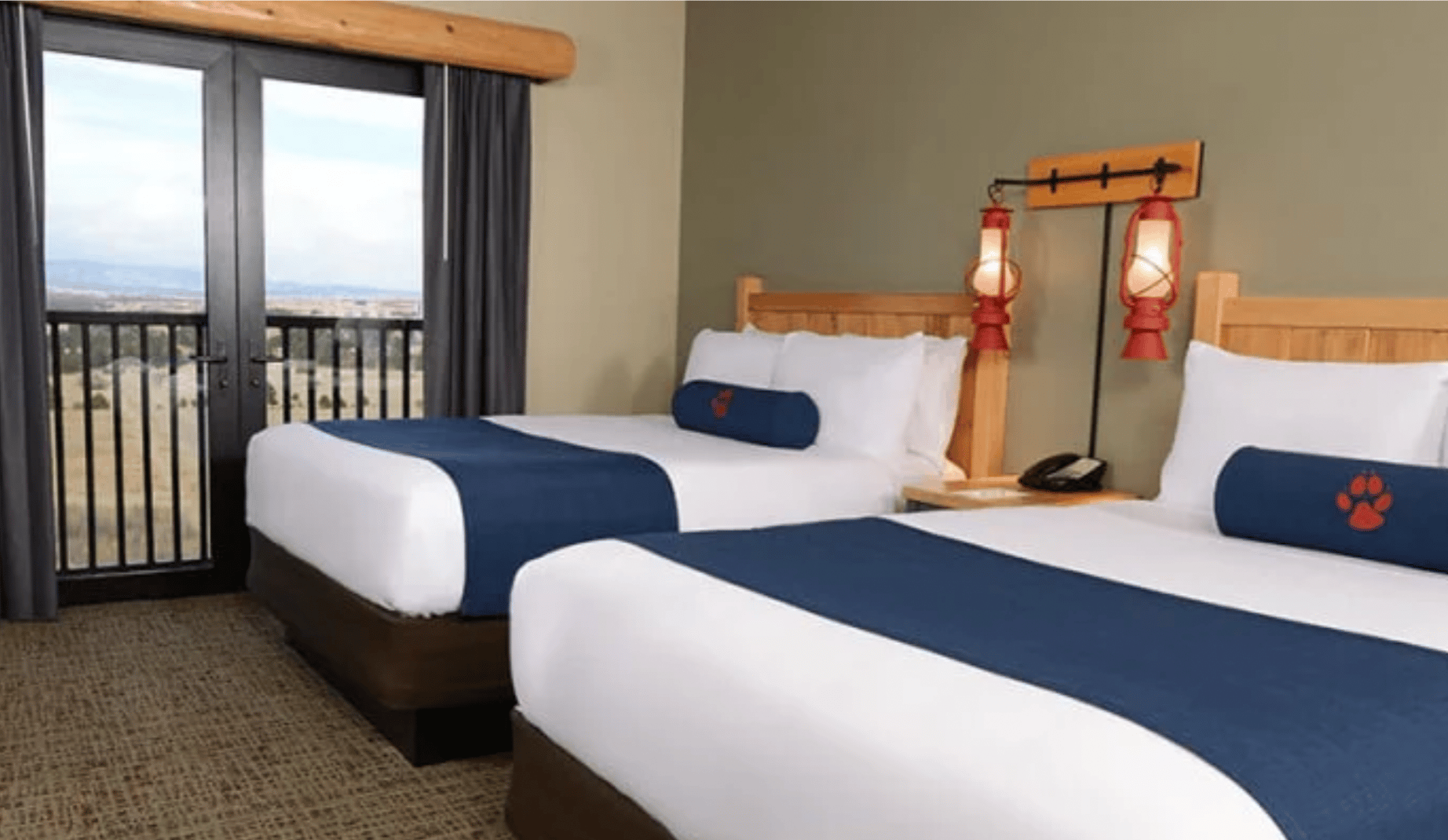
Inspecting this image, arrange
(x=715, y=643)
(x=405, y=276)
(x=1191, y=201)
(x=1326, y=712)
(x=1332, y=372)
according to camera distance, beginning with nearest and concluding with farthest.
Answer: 1. (x=1326, y=712)
2. (x=715, y=643)
3. (x=1332, y=372)
4. (x=1191, y=201)
5. (x=405, y=276)

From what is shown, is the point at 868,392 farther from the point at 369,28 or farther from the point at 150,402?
the point at 150,402

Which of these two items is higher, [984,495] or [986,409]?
[986,409]

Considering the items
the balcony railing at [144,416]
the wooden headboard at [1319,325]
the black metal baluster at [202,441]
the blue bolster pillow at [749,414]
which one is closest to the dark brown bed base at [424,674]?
the blue bolster pillow at [749,414]

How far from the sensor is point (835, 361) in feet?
12.3

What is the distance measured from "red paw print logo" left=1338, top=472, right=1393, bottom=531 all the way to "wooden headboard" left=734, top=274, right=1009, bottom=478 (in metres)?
1.61

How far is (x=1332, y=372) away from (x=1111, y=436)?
0.91m

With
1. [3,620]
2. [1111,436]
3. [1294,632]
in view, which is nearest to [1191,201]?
[1111,436]

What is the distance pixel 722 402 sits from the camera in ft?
12.6

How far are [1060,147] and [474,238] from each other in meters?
2.36

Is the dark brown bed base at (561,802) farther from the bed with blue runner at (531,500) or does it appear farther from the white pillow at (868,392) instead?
the white pillow at (868,392)

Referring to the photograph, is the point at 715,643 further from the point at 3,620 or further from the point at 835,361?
the point at 3,620

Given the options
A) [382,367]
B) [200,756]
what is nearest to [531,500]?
[200,756]

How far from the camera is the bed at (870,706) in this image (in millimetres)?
1162

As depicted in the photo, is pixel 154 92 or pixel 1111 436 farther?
pixel 154 92
